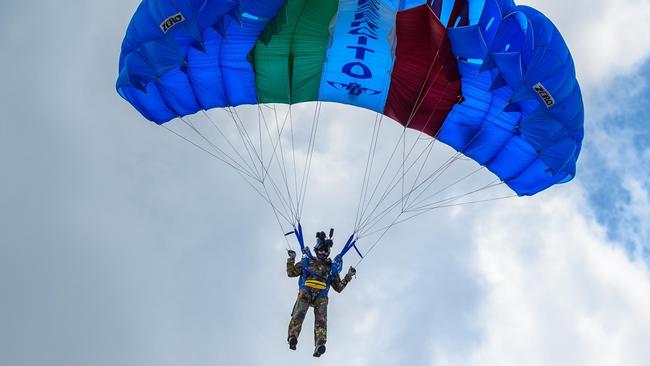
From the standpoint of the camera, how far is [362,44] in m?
19.6

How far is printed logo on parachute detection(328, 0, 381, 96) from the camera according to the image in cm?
1898

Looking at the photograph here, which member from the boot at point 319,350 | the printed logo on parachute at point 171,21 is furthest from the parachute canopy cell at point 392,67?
the boot at point 319,350

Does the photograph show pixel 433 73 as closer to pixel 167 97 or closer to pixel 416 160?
pixel 416 160

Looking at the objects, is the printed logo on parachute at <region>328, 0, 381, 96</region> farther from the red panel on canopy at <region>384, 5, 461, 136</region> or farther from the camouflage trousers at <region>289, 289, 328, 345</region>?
the camouflage trousers at <region>289, 289, 328, 345</region>

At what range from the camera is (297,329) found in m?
18.4

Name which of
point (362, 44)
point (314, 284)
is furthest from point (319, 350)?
point (362, 44)

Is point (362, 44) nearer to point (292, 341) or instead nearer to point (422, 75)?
point (422, 75)

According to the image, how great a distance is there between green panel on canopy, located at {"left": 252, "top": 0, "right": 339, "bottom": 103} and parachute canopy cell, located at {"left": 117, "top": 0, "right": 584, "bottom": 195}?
0.02 meters

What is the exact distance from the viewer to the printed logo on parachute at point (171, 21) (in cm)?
1753

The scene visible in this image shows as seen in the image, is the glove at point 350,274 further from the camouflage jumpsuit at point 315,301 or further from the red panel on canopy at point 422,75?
the red panel on canopy at point 422,75

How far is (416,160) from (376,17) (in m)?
3.03

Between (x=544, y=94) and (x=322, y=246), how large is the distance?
4.92 meters

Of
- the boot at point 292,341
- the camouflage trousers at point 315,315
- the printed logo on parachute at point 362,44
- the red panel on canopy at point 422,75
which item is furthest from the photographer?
the printed logo on parachute at point 362,44

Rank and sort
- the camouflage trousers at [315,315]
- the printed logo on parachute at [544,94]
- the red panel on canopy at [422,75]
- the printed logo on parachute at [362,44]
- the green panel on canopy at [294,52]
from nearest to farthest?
the printed logo on parachute at [544,94] → the camouflage trousers at [315,315] → the red panel on canopy at [422,75] → the green panel on canopy at [294,52] → the printed logo on parachute at [362,44]
